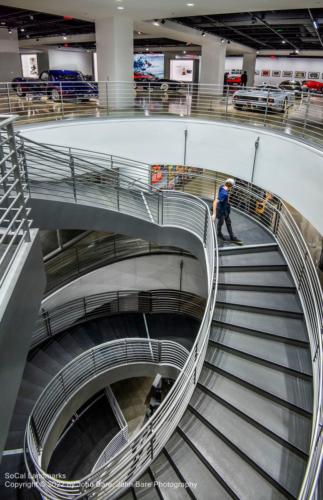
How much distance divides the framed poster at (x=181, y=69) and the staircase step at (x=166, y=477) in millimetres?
27219

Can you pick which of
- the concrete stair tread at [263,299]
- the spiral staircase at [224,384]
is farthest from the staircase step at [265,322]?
the concrete stair tread at [263,299]

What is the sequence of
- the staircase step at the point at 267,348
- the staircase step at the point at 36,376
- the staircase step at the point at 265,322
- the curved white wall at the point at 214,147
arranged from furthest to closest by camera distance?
the staircase step at the point at 36,376, the curved white wall at the point at 214,147, the staircase step at the point at 265,322, the staircase step at the point at 267,348

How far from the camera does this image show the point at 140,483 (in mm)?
3322

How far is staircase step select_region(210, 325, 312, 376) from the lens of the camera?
13.3ft

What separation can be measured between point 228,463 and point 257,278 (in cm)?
270

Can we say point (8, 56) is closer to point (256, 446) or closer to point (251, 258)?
point (251, 258)

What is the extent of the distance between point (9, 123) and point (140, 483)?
11.3 feet

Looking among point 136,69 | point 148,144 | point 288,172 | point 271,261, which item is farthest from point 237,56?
point 271,261

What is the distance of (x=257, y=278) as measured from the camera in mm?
5262

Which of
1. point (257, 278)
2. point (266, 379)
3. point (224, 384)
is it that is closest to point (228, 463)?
point (224, 384)

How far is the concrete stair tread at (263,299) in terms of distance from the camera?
4750 mm

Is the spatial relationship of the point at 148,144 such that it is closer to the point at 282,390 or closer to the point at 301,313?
the point at 301,313

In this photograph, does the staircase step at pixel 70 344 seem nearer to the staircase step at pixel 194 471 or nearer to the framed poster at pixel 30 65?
the staircase step at pixel 194 471

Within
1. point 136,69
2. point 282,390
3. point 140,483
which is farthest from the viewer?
point 136,69
